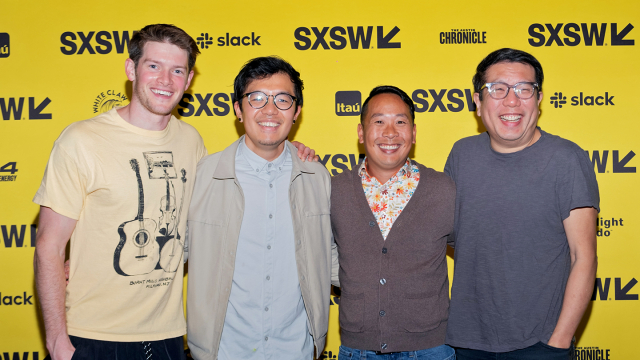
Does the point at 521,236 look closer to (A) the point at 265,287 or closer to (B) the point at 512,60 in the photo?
(B) the point at 512,60

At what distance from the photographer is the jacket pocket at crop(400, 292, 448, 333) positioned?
1782 millimetres

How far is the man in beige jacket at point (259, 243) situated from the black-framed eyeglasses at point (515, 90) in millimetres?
937

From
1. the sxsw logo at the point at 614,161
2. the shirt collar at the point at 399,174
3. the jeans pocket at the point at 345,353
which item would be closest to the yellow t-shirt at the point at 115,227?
the jeans pocket at the point at 345,353

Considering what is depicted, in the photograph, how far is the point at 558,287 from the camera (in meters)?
1.80

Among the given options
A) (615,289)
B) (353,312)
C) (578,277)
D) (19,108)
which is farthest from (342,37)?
(615,289)

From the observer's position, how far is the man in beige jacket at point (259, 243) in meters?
1.80

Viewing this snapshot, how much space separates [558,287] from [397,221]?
30.3 inches

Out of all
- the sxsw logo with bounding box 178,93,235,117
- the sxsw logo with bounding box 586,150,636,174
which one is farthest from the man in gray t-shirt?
the sxsw logo with bounding box 178,93,235,117

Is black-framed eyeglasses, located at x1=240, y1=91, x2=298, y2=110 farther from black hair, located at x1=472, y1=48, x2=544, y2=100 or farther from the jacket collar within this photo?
black hair, located at x1=472, y1=48, x2=544, y2=100

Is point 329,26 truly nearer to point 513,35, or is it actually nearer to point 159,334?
point 513,35

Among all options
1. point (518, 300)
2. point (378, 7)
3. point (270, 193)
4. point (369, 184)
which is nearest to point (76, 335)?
point (270, 193)

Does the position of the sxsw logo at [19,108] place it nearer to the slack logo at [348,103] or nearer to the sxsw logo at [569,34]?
the slack logo at [348,103]

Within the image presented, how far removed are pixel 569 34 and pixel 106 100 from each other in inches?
Result: 129

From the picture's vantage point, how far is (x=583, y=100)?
2.82 m
